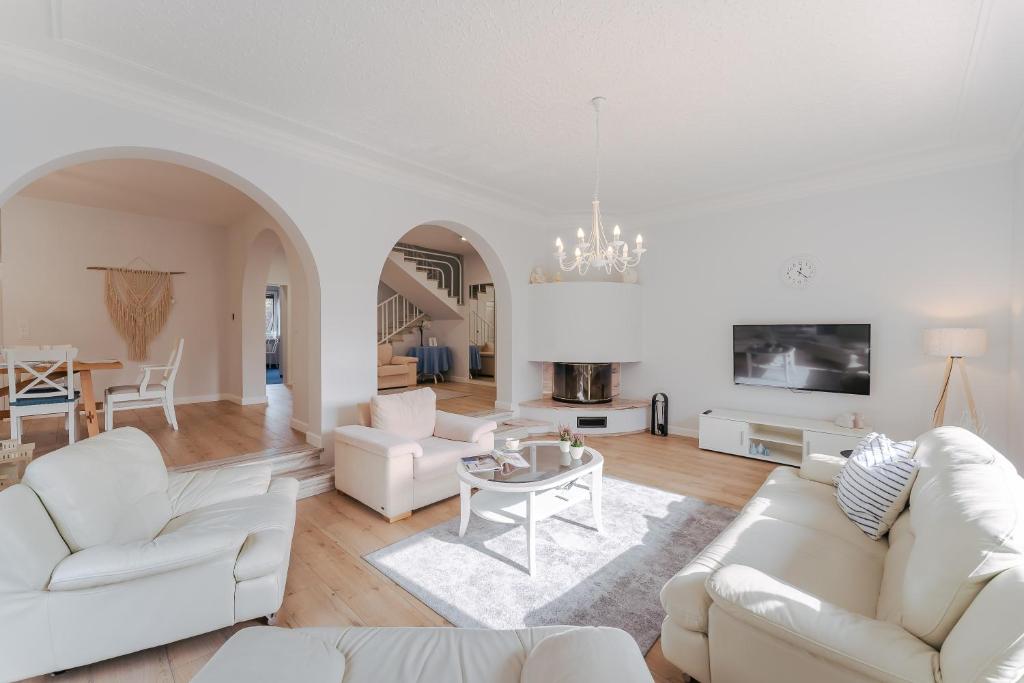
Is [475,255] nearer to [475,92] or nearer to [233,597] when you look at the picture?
[475,92]

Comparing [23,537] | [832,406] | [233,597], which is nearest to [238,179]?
[23,537]

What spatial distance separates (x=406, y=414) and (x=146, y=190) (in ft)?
14.1

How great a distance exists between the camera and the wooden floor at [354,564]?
5.88ft

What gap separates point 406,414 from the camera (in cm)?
369

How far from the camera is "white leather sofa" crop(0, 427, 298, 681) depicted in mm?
1579

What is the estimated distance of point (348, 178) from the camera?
3.93m

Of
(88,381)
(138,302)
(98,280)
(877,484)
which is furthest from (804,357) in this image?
(98,280)

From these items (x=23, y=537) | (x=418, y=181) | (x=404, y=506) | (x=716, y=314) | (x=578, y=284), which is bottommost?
(x=404, y=506)

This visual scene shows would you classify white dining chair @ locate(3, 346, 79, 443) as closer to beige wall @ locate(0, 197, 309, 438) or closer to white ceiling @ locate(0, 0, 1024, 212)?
beige wall @ locate(0, 197, 309, 438)

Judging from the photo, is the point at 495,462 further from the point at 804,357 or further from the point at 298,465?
the point at 804,357

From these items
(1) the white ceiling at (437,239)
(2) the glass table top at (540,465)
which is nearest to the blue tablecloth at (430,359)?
(1) the white ceiling at (437,239)

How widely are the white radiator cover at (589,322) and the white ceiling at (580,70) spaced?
1.93 m

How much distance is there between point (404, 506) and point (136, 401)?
11.1 feet

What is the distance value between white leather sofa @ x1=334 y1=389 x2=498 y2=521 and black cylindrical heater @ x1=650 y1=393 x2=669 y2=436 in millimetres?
2611
